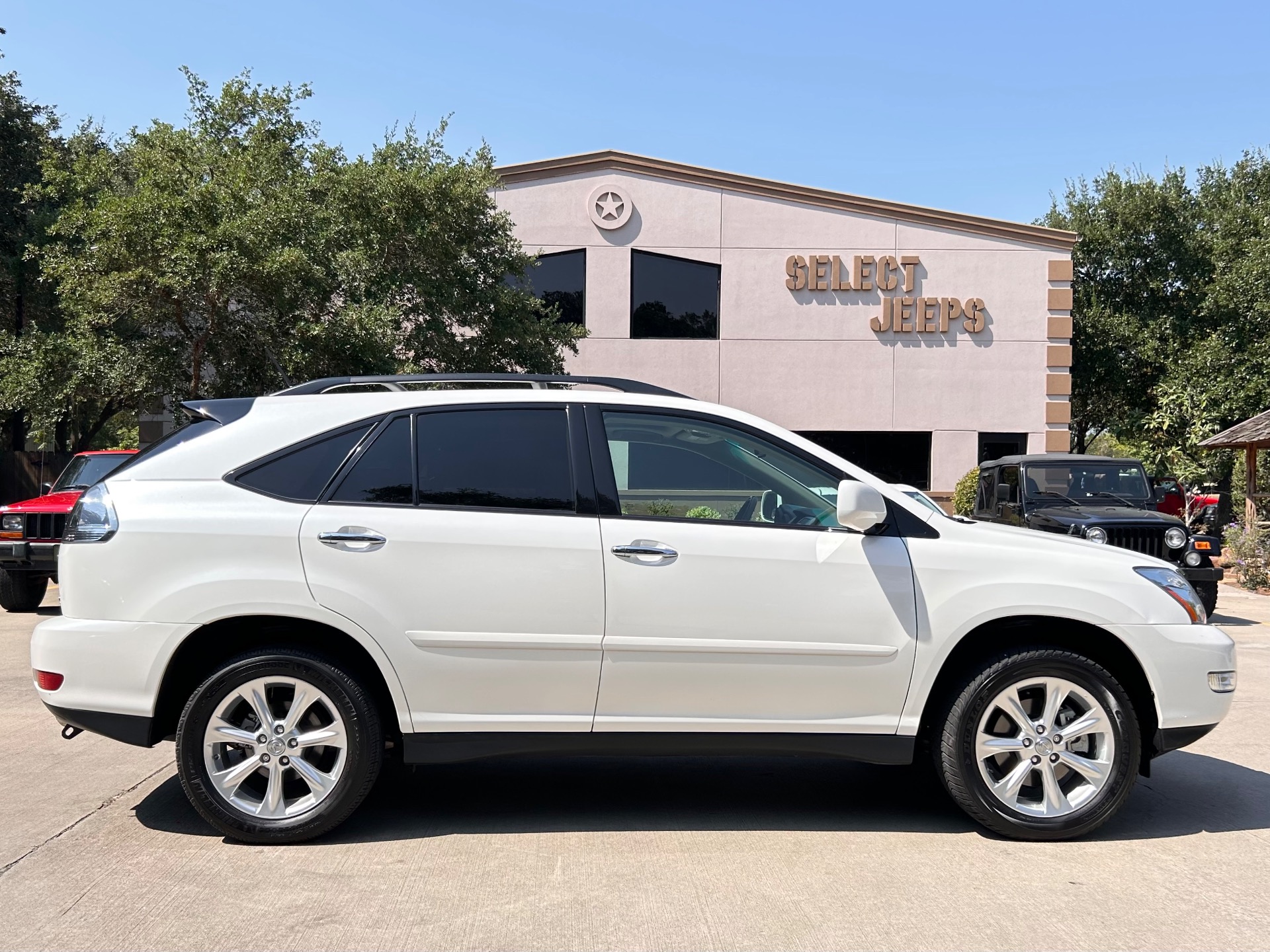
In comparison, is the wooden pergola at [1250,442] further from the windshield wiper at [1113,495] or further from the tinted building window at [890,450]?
the windshield wiper at [1113,495]

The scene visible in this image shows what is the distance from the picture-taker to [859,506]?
434cm

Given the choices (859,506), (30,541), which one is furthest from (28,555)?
(859,506)

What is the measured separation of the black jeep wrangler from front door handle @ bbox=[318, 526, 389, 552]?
8.22 meters

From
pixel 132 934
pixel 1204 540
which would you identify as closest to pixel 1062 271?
pixel 1204 540

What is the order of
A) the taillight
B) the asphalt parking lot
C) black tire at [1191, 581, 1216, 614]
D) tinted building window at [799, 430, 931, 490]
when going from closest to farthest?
the asphalt parking lot, the taillight, black tire at [1191, 581, 1216, 614], tinted building window at [799, 430, 931, 490]

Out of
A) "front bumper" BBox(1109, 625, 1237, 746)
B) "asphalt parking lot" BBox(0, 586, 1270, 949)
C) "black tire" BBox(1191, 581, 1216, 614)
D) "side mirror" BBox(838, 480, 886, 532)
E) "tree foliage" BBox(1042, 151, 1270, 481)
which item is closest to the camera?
"asphalt parking lot" BBox(0, 586, 1270, 949)

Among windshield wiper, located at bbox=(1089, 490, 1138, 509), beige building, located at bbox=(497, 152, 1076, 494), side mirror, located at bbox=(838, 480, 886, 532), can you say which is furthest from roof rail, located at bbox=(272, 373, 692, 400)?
beige building, located at bbox=(497, 152, 1076, 494)

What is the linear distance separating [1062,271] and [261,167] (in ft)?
51.9

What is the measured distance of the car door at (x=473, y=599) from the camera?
4.38 metres

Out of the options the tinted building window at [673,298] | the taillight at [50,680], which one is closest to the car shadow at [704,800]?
the taillight at [50,680]

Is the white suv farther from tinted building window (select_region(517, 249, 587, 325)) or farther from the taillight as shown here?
tinted building window (select_region(517, 249, 587, 325))

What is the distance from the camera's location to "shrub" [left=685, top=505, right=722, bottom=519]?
455cm

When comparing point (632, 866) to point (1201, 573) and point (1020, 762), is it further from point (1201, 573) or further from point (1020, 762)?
point (1201, 573)

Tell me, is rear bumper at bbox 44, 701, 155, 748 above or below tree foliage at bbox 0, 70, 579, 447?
below
